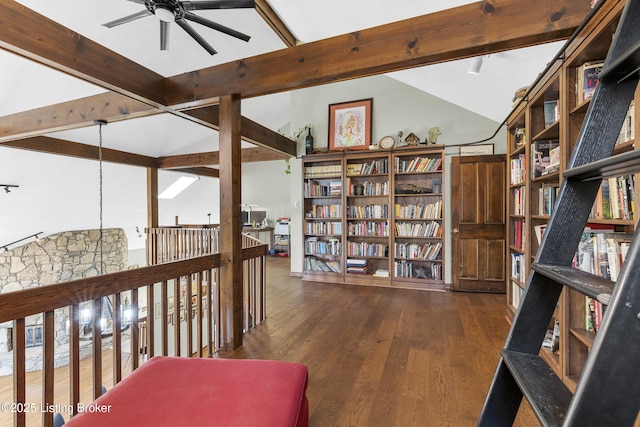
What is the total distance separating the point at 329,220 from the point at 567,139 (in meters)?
3.23

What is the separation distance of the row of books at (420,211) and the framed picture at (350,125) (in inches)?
41.4

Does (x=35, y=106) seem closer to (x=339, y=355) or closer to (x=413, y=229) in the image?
(x=339, y=355)

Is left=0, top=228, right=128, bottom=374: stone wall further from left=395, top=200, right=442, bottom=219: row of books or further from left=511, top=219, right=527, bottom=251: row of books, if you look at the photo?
left=511, top=219, right=527, bottom=251: row of books

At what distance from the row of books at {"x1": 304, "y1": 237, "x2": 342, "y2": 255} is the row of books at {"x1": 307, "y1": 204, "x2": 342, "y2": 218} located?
385mm

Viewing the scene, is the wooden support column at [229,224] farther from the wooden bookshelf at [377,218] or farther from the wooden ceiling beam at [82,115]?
the wooden bookshelf at [377,218]

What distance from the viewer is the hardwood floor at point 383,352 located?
1.58 metres

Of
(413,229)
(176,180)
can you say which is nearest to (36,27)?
(413,229)

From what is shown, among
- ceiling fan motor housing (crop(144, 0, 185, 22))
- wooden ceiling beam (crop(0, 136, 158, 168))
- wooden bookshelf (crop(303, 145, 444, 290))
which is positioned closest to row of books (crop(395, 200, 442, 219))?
wooden bookshelf (crop(303, 145, 444, 290))

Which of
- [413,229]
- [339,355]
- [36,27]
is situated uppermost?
[36,27]

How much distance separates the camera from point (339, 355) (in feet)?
7.09

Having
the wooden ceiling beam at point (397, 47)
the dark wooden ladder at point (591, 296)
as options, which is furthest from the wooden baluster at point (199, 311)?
the dark wooden ladder at point (591, 296)

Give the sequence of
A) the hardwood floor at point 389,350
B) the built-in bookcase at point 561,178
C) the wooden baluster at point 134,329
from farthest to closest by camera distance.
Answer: the wooden baluster at point 134,329
the hardwood floor at point 389,350
the built-in bookcase at point 561,178

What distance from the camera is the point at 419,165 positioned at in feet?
13.1

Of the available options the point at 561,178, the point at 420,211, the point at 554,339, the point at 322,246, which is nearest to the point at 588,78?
the point at 561,178
